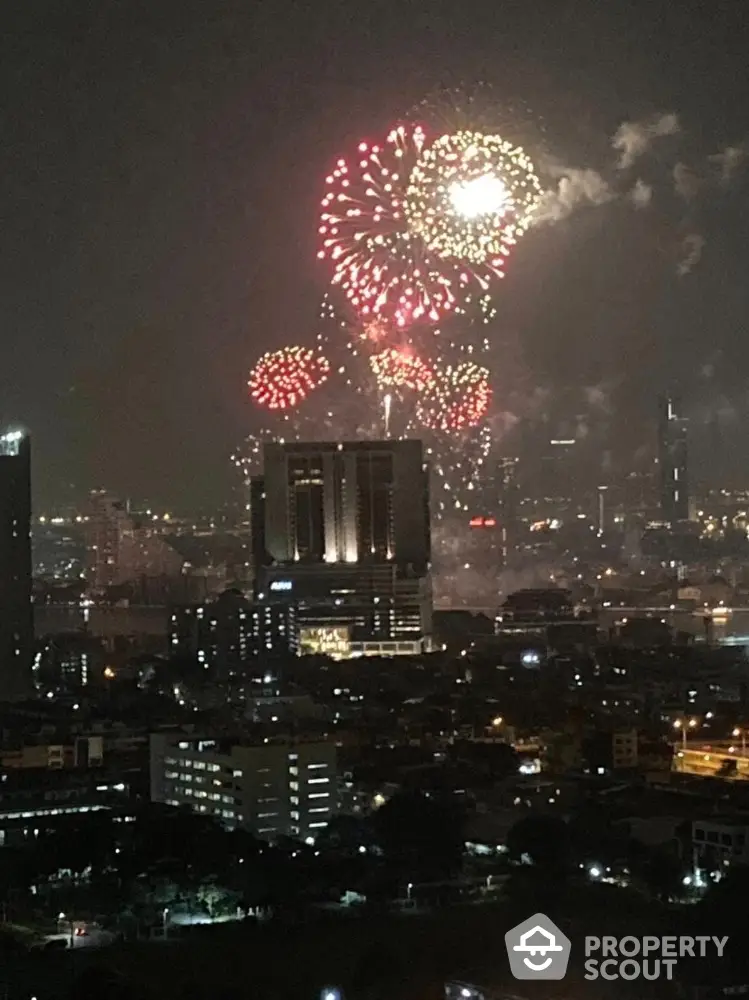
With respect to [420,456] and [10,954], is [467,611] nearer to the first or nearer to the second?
[420,456]

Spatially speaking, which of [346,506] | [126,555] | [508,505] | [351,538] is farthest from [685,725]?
[126,555]

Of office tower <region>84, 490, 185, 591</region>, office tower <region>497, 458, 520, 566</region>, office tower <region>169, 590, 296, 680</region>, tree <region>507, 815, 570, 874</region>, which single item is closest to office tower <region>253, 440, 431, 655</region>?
office tower <region>169, 590, 296, 680</region>

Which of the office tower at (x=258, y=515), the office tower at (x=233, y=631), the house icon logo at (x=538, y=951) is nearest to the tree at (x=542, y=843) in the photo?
the house icon logo at (x=538, y=951)

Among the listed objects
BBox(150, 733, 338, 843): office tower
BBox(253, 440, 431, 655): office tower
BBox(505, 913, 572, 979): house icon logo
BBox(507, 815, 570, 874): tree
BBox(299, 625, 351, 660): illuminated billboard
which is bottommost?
Answer: BBox(505, 913, 572, 979): house icon logo

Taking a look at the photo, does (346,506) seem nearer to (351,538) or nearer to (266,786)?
(351,538)

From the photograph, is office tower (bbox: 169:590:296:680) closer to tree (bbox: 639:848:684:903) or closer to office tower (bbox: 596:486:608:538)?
office tower (bbox: 596:486:608:538)

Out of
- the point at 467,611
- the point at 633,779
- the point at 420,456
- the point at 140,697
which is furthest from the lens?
the point at 467,611

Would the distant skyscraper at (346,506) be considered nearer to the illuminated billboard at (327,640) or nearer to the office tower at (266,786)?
the illuminated billboard at (327,640)

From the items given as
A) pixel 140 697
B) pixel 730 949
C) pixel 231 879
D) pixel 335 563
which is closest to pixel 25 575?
pixel 140 697

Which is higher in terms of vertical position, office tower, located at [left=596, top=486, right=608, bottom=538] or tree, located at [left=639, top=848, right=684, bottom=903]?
office tower, located at [left=596, top=486, right=608, bottom=538]
